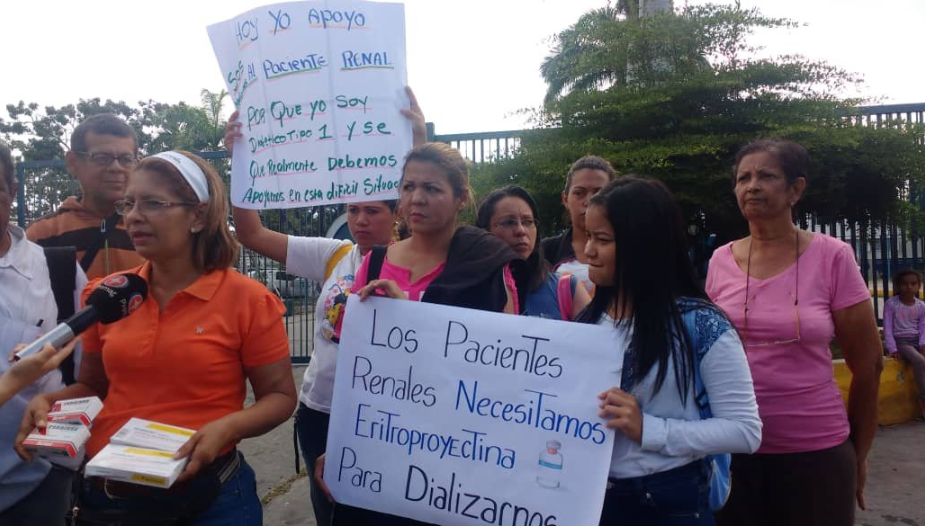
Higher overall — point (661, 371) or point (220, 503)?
point (661, 371)

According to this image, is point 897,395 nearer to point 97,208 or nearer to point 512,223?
point 512,223

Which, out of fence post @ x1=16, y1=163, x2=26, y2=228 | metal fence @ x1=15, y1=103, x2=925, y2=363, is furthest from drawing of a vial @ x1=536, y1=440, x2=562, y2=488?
fence post @ x1=16, y1=163, x2=26, y2=228

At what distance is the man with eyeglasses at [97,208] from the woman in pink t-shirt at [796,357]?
2.83 meters

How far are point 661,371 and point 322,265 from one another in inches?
67.1

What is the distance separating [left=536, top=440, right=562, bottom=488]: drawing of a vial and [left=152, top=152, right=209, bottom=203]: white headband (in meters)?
1.41

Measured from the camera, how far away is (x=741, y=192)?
274 cm

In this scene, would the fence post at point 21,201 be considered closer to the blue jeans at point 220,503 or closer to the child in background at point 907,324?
the blue jeans at point 220,503

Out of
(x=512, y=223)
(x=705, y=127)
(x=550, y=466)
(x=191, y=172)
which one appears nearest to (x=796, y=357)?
(x=550, y=466)

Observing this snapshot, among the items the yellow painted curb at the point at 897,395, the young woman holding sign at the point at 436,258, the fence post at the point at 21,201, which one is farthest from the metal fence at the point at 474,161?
the young woman holding sign at the point at 436,258

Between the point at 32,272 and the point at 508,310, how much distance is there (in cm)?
179

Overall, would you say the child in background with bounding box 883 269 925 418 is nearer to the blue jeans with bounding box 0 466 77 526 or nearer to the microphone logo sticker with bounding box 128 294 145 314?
the microphone logo sticker with bounding box 128 294 145 314

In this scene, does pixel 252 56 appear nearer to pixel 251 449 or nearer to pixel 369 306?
pixel 369 306

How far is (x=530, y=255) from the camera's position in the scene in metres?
3.00

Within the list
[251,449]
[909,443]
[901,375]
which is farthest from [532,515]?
[901,375]
